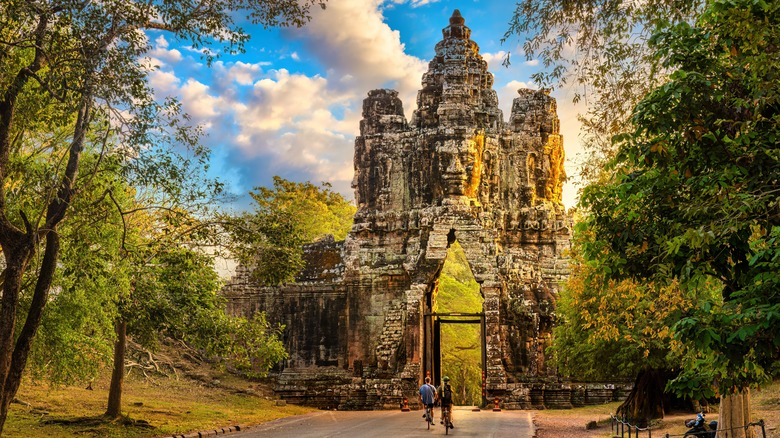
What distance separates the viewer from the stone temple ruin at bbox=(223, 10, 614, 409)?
85.1ft

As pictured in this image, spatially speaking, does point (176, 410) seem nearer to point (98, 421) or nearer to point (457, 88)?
Answer: point (98, 421)

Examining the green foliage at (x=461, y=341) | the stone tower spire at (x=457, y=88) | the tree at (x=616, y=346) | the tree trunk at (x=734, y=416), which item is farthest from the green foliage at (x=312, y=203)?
the tree trunk at (x=734, y=416)

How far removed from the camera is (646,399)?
19547 millimetres

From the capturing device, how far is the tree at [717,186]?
707cm

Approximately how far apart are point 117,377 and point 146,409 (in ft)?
7.36

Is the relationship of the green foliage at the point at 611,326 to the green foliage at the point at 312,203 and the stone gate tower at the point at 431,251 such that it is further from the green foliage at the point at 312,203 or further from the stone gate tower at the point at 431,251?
the green foliage at the point at 312,203

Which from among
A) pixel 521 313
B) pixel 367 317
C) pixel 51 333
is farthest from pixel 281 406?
pixel 51 333

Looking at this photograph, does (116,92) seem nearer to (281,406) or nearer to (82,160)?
(82,160)

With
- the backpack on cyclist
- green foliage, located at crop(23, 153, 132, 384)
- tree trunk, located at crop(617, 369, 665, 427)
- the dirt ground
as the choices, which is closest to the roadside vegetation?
green foliage, located at crop(23, 153, 132, 384)

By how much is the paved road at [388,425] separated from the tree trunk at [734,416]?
5280 millimetres

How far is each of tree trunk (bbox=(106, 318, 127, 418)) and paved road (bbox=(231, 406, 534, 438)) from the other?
2516mm

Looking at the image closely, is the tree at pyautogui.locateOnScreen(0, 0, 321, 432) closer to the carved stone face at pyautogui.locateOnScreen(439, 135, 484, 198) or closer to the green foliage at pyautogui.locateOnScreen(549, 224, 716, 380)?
the green foliage at pyautogui.locateOnScreen(549, 224, 716, 380)

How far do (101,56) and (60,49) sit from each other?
75cm

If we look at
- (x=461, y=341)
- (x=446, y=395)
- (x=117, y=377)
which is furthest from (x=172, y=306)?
(x=461, y=341)
